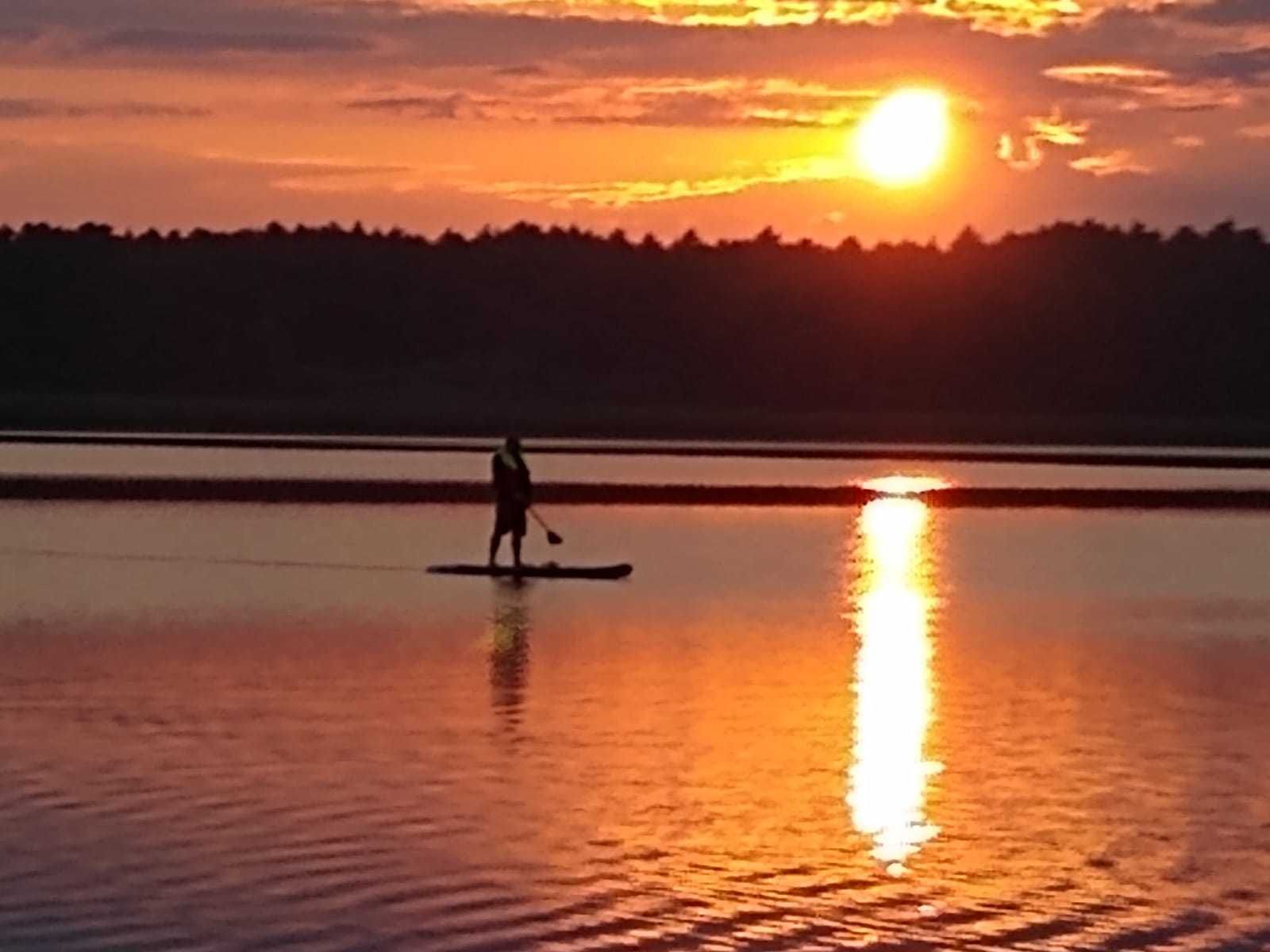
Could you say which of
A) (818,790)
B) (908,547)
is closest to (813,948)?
(818,790)

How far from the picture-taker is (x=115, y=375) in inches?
4904

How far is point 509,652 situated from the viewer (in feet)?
71.1

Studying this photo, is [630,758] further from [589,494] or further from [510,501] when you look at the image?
[589,494]

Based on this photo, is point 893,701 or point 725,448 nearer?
point 893,701

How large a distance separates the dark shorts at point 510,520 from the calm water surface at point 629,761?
1067 mm

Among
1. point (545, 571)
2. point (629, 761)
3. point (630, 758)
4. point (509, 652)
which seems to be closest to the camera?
point (629, 761)

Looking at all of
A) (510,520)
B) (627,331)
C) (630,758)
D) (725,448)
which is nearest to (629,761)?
(630,758)

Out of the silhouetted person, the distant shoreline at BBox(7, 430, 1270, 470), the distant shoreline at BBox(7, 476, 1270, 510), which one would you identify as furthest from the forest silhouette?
the silhouetted person

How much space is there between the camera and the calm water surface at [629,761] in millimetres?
11859

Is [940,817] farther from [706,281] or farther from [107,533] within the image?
[706,281]

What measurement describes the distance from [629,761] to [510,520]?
13.8 metres

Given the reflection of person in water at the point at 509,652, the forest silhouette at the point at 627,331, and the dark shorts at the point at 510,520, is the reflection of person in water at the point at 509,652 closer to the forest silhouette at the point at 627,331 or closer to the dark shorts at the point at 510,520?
the dark shorts at the point at 510,520

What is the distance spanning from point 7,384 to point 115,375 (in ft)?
26.1

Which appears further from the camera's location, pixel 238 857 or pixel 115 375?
pixel 115 375
